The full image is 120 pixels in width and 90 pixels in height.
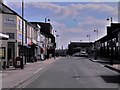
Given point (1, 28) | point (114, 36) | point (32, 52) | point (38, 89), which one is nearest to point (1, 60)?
point (1, 28)

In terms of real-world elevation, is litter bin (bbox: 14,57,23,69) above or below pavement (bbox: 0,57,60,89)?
above

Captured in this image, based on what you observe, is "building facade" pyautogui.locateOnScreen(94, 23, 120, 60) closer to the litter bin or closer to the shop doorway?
the shop doorway

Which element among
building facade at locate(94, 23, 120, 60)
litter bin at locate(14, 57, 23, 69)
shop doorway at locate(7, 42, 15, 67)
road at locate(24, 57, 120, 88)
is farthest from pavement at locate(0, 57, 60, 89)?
building facade at locate(94, 23, 120, 60)

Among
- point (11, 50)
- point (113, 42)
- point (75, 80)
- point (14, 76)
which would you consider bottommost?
point (75, 80)

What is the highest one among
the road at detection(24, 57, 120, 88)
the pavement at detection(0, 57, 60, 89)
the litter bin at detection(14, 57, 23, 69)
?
the litter bin at detection(14, 57, 23, 69)

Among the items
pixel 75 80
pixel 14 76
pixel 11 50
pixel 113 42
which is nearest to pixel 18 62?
pixel 11 50

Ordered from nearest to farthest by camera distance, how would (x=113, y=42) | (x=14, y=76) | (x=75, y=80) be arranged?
1. (x=75, y=80)
2. (x=14, y=76)
3. (x=113, y=42)

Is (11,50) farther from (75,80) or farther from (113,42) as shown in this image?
(75,80)

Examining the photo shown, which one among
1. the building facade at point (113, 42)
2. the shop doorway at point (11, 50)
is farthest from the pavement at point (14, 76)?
the building facade at point (113, 42)

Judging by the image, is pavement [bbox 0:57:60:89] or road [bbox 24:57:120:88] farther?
pavement [bbox 0:57:60:89]

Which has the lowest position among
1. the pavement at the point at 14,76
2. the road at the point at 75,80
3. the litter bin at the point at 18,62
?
the road at the point at 75,80

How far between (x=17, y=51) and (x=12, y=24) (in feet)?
13.0

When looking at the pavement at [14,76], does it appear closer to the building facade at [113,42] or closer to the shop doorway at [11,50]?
the shop doorway at [11,50]

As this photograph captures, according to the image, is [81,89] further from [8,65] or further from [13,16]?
[13,16]
